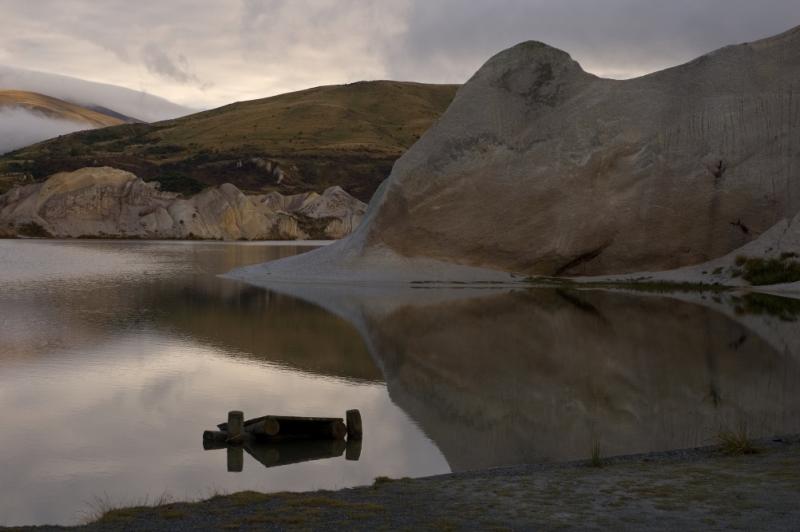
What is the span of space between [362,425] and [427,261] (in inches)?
990

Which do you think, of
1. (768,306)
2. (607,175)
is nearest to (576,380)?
(768,306)

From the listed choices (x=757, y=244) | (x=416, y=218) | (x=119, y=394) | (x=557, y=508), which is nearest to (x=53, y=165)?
(x=416, y=218)

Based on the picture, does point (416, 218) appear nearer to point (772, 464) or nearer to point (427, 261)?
point (427, 261)

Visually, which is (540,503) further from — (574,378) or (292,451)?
(574,378)

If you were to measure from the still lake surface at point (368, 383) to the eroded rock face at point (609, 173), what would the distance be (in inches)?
300

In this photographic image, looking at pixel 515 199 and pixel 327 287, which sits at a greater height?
pixel 515 199

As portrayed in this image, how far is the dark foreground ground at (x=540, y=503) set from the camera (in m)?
7.51

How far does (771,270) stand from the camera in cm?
3312

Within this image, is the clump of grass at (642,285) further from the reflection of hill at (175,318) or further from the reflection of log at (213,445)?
the reflection of log at (213,445)

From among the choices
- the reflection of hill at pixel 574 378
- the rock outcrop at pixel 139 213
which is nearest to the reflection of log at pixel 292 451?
the reflection of hill at pixel 574 378

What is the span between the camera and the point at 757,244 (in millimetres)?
34469

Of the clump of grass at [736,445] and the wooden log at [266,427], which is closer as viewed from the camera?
the clump of grass at [736,445]

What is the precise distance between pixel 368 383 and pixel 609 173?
76.9 ft

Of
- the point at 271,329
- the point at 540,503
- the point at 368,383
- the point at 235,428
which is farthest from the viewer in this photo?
the point at 271,329
